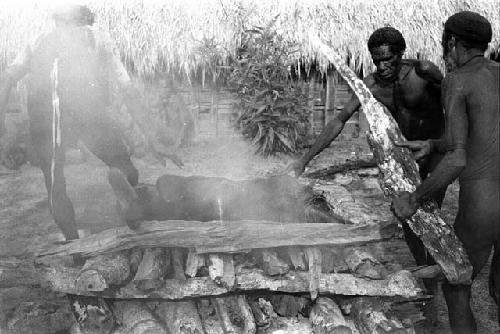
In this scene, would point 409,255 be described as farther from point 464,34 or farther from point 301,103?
point 301,103

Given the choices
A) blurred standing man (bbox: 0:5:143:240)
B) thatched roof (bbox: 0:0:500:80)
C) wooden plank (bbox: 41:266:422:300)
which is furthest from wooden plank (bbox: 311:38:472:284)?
thatched roof (bbox: 0:0:500:80)

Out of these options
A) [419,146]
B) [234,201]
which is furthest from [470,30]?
[234,201]

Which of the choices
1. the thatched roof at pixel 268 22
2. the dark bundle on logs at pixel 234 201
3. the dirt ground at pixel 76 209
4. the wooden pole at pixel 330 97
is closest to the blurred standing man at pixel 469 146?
the dirt ground at pixel 76 209

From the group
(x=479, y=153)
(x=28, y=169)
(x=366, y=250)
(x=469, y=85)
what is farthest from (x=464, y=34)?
(x=28, y=169)

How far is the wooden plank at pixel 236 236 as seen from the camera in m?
2.81

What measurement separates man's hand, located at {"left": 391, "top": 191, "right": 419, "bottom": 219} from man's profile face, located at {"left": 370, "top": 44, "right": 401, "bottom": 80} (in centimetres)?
86

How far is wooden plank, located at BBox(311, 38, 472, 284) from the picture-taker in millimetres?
2525

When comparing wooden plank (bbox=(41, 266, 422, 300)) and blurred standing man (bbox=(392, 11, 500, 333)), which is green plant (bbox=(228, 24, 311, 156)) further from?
blurred standing man (bbox=(392, 11, 500, 333))

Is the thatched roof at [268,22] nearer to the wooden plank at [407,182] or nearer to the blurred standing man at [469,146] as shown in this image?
the wooden plank at [407,182]

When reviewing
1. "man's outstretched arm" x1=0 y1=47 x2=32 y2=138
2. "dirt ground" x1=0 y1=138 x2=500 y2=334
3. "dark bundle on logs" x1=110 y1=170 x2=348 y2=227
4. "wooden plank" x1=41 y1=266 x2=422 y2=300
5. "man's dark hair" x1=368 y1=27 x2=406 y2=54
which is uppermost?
"man's dark hair" x1=368 y1=27 x2=406 y2=54

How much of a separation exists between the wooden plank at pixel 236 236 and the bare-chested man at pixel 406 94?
52cm

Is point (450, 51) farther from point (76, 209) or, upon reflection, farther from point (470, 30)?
point (76, 209)

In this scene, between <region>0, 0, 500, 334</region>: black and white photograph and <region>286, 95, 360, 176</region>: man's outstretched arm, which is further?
<region>286, 95, 360, 176</region>: man's outstretched arm

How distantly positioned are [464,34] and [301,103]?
5540 mm
